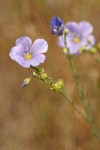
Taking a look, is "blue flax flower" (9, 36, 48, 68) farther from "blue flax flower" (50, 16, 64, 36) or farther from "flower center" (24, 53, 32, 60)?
"blue flax flower" (50, 16, 64, 36)

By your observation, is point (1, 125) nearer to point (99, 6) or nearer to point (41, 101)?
point (41, 101)

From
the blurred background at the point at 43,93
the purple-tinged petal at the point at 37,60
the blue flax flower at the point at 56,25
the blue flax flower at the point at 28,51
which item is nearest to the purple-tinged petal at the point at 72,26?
the blurred background at the point at 43,93

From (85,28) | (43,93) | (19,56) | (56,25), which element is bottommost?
(19,56)

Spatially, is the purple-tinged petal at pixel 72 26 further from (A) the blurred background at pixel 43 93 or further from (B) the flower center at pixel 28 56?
(B) the flower center at pixel 28 56

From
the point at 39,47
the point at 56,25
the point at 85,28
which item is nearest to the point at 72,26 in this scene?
the point at 85,28

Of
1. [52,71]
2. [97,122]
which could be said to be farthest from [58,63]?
[97,122]

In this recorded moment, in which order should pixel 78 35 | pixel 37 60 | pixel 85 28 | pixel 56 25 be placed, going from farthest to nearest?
pixel 78 35 → pixel 85 28 → pixel 56 25 → pixel 37 60

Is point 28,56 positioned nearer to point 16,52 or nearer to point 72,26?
point 16,52
